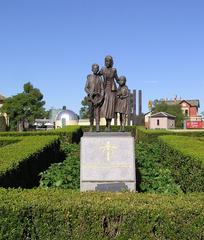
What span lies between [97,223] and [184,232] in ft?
3.06

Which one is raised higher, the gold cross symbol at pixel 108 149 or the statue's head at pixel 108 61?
the statue's head at pixel 108 61

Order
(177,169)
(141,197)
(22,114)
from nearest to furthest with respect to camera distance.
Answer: (141,197) < (177,169) < (22,114)

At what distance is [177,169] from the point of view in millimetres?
11273

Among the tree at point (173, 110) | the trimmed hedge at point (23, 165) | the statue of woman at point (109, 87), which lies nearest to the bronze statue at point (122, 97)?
the statue of woman at point (109, 87)

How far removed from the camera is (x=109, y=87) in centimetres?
1039

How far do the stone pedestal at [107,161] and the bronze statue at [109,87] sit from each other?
1099mm

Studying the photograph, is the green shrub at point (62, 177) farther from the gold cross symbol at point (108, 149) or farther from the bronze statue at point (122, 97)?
the bronze statue at point (122, 97)

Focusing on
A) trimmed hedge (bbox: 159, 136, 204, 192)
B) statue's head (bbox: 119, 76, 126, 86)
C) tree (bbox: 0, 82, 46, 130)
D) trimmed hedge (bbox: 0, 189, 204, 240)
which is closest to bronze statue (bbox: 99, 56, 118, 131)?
statue's head (bbox: 119, 76, 126, 86)

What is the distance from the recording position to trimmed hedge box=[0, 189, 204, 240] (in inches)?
181

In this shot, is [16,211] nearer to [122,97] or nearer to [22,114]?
[122,97]

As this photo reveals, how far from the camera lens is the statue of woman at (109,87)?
10320 mm

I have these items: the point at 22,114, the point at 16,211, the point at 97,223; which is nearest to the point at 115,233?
the point at 97,223

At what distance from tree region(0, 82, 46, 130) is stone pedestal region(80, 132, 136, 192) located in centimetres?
4671

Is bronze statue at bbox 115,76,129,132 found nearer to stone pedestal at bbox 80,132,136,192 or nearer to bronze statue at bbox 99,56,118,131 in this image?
bronze statue at bbox 99,56,118,131
